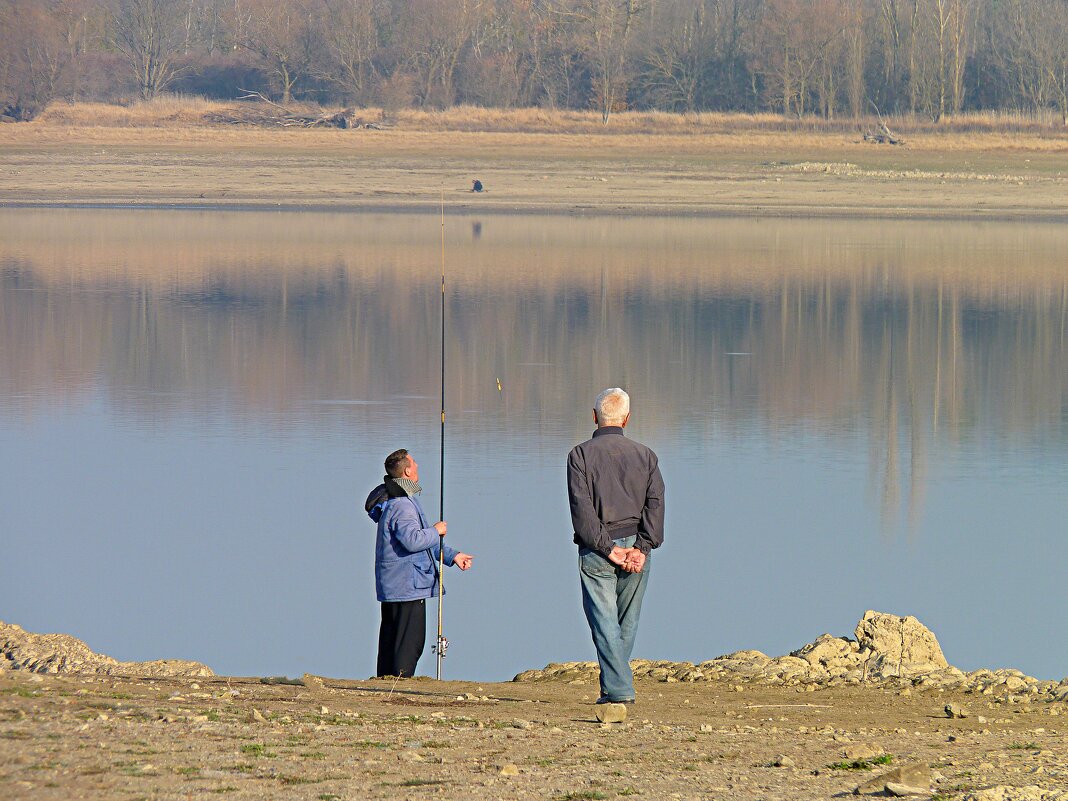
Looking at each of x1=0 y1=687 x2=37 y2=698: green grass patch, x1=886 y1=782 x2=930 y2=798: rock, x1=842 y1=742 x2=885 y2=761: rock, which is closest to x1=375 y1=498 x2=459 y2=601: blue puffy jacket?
x1=0 y1=687 x2=37 y2=698: green grass patch

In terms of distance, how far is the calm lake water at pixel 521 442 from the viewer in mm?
8672

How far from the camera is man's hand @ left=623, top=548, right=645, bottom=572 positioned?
6.04m

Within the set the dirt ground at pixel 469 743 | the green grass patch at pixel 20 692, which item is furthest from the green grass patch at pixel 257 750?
the green grass patch at pixel 20 692

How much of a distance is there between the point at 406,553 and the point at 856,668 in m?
1.98

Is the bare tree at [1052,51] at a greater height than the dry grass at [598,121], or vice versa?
the bare tree at [1052,51]

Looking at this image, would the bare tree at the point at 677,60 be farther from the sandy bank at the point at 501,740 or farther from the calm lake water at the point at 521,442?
the sandy bank at the point at 501,740

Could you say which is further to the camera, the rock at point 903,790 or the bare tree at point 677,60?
the bare tree at point 677,60

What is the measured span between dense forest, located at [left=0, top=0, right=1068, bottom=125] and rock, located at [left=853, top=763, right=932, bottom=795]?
42.1 m

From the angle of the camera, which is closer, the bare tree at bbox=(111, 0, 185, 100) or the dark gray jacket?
the dark gray jacket

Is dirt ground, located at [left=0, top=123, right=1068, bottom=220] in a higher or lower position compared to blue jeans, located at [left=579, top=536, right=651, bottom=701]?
higher

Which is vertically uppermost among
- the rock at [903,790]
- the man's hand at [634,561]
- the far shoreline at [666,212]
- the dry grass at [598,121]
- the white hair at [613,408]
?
the dry grass at [598,121]

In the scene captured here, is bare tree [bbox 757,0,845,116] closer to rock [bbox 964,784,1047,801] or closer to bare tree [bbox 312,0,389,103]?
bare tree [bbox 312,0,389,103]

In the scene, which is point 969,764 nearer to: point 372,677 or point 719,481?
point 372,677

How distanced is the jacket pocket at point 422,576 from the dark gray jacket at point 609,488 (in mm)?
1095
